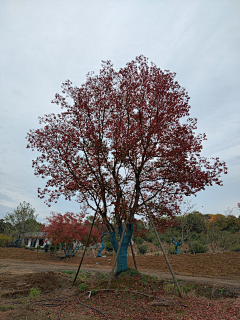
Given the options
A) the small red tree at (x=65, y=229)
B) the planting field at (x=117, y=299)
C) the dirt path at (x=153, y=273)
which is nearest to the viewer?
the planting field at (x=117, y=299)

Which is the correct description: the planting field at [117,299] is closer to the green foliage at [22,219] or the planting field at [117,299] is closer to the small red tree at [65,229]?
the small red tree at [65,229]

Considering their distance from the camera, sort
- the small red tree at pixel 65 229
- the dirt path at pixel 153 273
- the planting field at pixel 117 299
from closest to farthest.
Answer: the planting field at pixel 117 299, the dirt path at pixel 153 273, the small red tree at pixel 65 229

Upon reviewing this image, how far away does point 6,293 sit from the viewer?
6.55 metres

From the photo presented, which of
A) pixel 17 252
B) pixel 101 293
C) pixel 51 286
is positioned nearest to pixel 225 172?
pixel 101 293

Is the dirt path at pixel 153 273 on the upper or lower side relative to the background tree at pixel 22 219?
lower

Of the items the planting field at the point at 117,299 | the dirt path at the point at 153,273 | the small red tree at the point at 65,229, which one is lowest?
the planting field at the point at 117,299

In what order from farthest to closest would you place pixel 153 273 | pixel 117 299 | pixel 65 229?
pixel 65 229 < pixel 153 273 < pixel 117 299

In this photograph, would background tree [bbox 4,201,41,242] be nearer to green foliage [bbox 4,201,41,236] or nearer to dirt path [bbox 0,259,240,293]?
green foliage [bbox 4,201,41,236]

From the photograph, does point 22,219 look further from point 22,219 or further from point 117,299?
point 117,299

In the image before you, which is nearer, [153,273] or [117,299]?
[117,299]

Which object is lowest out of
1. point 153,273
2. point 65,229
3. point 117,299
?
point 117,299

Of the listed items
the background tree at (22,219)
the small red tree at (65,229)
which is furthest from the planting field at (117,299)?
the background tree at (22,219)

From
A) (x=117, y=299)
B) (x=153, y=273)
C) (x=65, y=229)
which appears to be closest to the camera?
(x=117, y=299)

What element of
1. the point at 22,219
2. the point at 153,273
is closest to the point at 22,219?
the point at 22,219
